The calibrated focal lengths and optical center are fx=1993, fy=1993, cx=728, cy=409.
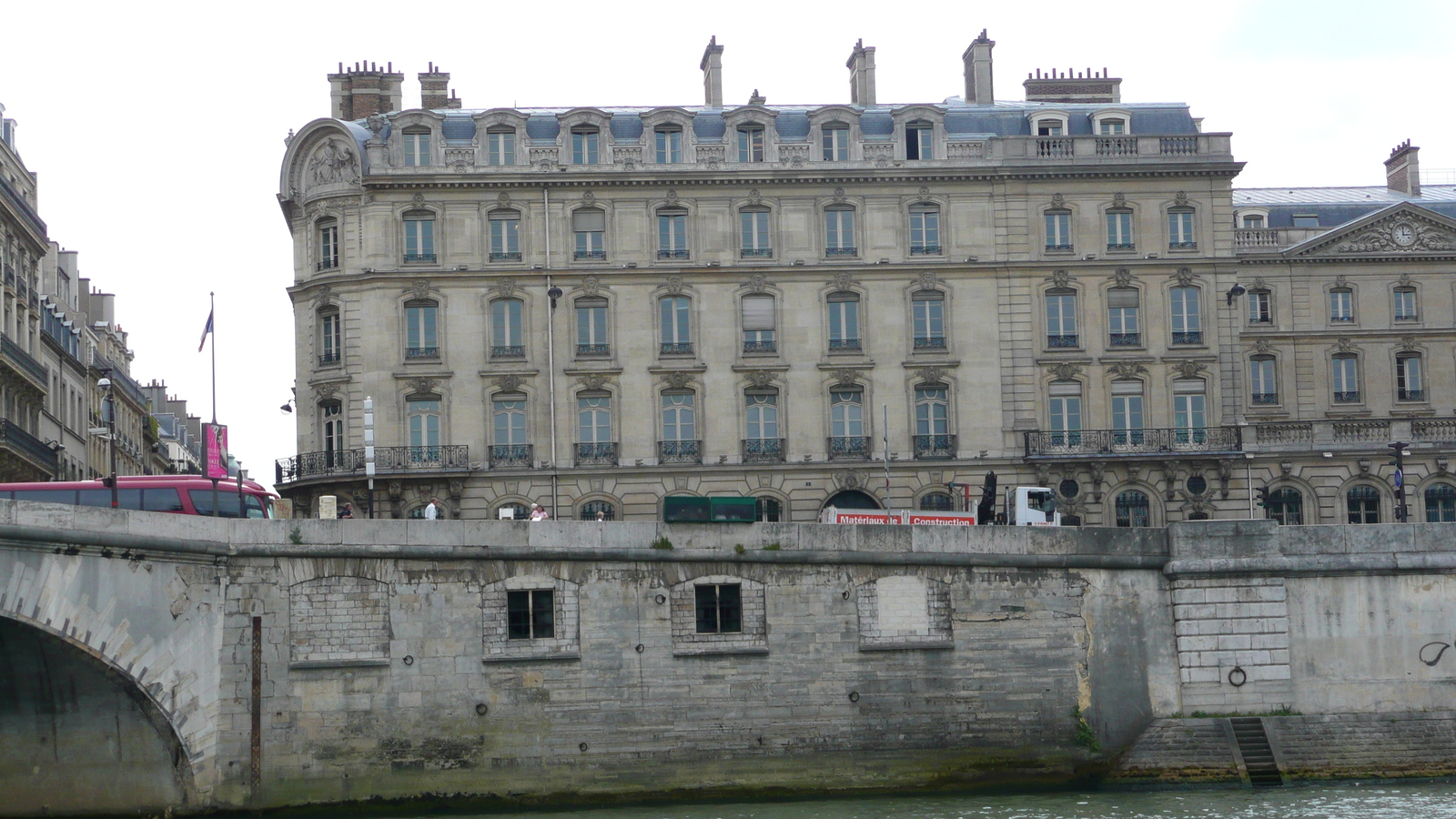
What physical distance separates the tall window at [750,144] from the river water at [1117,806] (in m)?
26.4

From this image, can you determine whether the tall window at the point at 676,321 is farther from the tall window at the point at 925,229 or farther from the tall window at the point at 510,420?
the tall window at the point at 925,229

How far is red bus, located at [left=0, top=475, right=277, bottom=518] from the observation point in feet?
131

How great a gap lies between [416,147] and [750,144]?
32.5 ft

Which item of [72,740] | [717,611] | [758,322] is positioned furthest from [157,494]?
[758,322]

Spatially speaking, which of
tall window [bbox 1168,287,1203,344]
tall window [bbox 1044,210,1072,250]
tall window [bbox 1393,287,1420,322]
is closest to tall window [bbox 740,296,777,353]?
tall window [bbox 1044,210,1072,250]

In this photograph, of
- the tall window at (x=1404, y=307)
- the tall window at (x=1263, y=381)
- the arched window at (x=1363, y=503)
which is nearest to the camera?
the arched window at (x=1363, y=503)

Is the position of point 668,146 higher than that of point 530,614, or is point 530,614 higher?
point 668,146

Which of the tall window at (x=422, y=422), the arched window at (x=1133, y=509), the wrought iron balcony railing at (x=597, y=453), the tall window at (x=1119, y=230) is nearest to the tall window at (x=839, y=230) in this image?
the tall window at (x=1119, y=230)

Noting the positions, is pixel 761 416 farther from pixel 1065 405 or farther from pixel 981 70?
pixel 981 70

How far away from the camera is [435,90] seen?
2544 inches

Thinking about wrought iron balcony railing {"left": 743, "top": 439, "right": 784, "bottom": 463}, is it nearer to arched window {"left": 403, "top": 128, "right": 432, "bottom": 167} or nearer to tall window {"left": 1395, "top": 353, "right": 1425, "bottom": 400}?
arched window {"left": 403, "top": 128, "right": 432, "bottom": 167}

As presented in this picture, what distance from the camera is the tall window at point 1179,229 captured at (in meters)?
60.7

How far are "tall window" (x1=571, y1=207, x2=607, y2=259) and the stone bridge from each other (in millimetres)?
21567

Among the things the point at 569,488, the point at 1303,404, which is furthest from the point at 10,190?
the point at 1303,404
